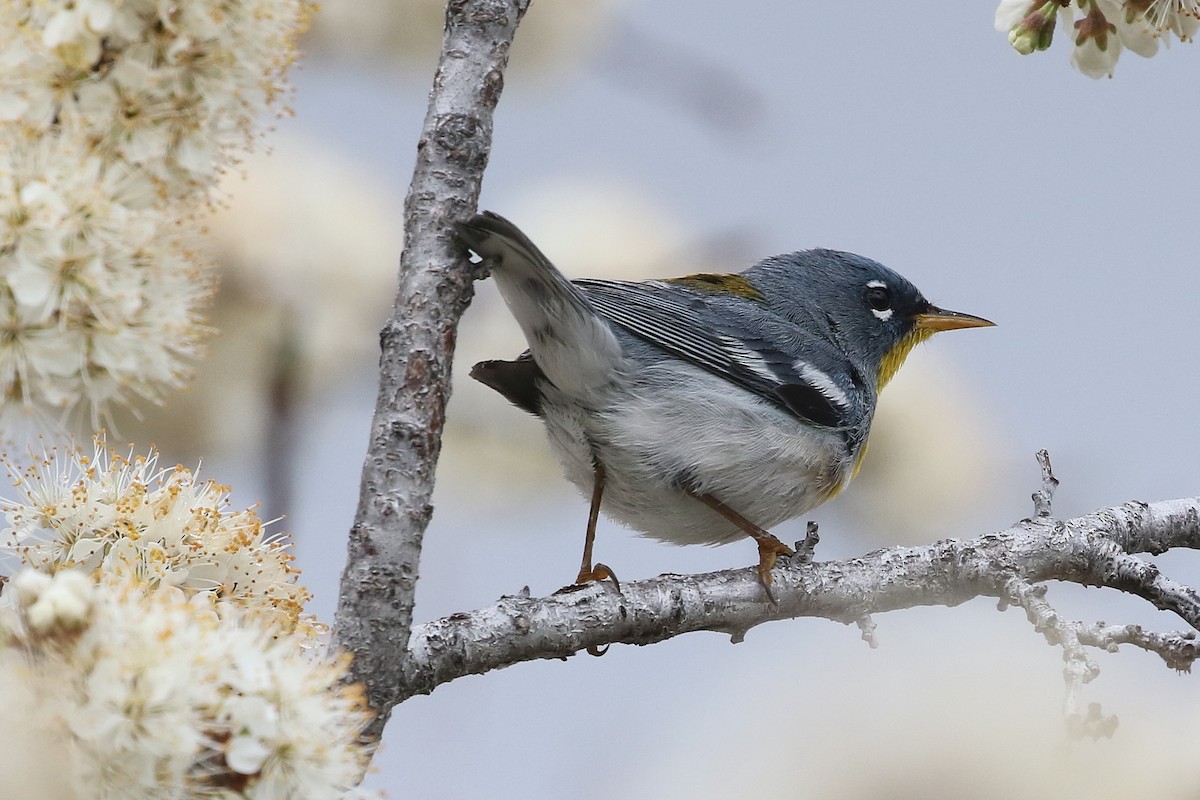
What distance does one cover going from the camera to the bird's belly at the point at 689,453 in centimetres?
429

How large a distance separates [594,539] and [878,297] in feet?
6.19

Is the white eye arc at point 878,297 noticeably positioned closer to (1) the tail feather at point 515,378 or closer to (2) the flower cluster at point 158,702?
(1) the tail feather at point 515,378

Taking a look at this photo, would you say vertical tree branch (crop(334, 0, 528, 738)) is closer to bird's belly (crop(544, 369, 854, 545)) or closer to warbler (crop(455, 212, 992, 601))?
warbler (crop(455, 212, 992, 601))

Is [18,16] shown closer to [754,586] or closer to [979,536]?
[754,586]

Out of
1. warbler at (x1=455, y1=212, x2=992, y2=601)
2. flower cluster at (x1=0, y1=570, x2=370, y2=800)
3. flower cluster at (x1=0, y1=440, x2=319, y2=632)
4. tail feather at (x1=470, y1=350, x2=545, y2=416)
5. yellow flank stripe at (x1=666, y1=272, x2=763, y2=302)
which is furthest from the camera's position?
yellow flank stripe at (x1=666, y1=272, x2=763, y2=302)

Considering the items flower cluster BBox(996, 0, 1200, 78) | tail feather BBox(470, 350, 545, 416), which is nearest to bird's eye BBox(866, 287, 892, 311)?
tail feather BBox(470, 350, 545, 416)

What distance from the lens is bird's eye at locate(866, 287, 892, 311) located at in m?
5.48

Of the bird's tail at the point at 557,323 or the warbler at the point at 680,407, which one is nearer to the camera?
the bird's tail at the point at 557,323

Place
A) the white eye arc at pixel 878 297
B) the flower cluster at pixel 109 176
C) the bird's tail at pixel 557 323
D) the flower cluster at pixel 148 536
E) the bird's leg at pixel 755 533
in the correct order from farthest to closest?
the white eye arc at pixel 878 297 < the bird's leg at pixel 755 533 < the bird's tail at pixel 557 323 < the flower cluster at pixel 148 536 < the flower cluster at pixel 109 176

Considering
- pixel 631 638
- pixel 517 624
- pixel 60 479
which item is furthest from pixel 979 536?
pixel 60 479

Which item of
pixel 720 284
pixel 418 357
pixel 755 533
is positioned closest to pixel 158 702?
pixel 418 357

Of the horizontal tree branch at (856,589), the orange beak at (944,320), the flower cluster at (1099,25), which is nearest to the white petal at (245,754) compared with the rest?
the horizontal tree branch at (856,589)

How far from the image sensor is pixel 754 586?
3836mm

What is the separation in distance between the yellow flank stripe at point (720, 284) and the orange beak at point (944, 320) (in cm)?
84
